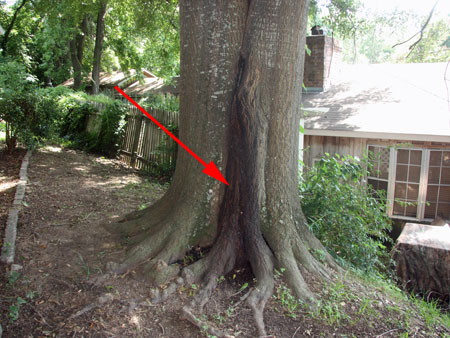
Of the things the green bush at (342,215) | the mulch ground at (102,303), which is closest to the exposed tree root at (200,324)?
the mulch ground at (102,303)

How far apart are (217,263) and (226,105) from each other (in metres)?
1.78

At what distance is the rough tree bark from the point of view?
425 cm

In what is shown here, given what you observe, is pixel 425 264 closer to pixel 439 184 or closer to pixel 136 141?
pixel 439 184

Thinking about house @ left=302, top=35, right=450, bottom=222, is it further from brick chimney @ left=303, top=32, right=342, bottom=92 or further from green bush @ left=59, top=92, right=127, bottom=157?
green bush @ left=59, top=92, right=127, bottom=157

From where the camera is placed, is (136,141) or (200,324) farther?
(136,141)

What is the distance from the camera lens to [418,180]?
10.5m

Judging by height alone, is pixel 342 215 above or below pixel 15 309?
above

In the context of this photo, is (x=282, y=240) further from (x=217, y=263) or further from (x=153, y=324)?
(x=153, y=324)

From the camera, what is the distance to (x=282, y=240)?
14.5ft

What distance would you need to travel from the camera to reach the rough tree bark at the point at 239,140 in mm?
4254

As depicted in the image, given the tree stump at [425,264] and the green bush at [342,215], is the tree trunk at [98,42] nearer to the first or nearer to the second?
the green bush at [342,215]

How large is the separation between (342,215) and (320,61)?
27.7 feet

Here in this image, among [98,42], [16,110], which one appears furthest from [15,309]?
[98,42]

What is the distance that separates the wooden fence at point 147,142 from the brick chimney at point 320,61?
5633 mm
